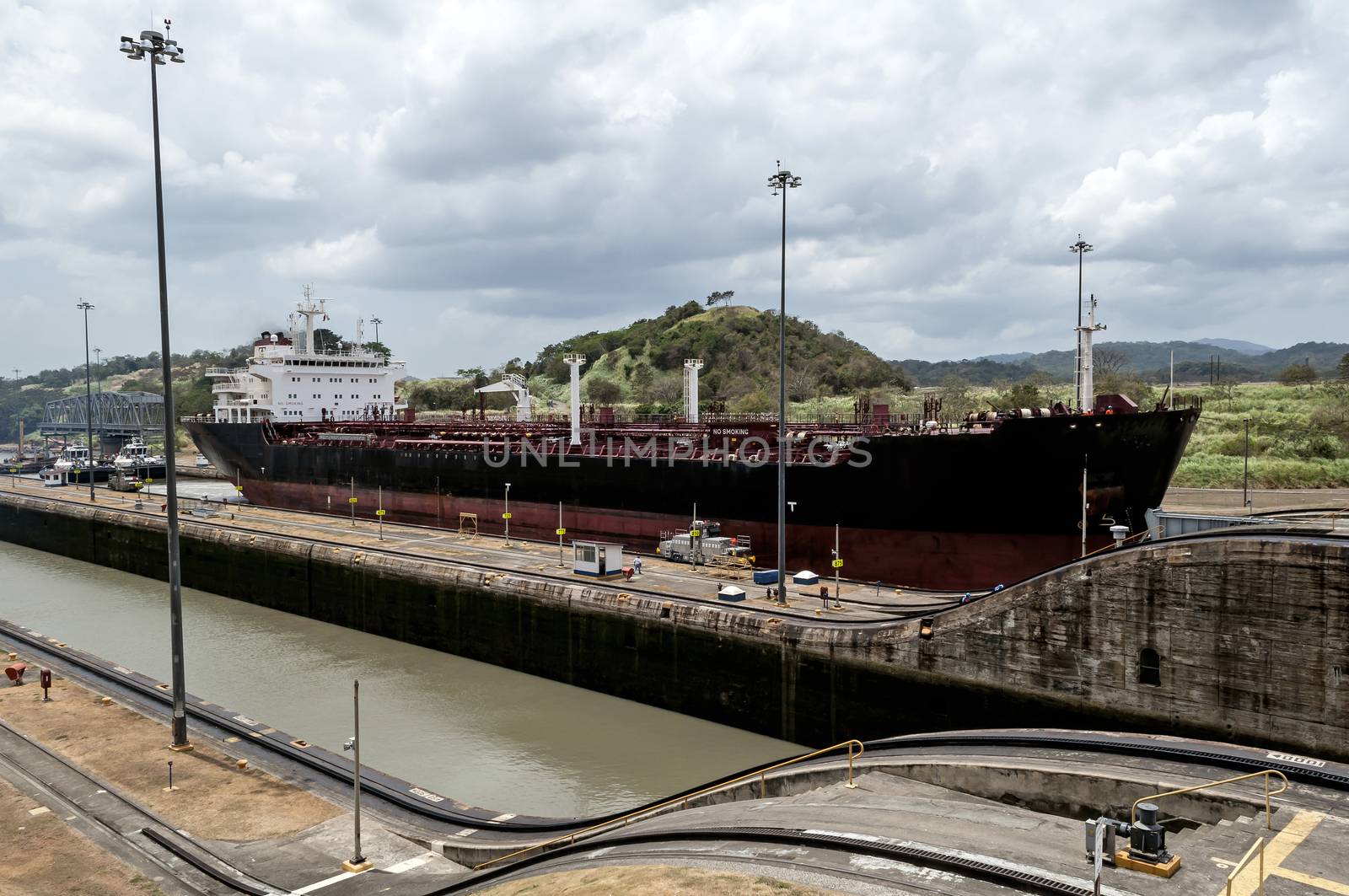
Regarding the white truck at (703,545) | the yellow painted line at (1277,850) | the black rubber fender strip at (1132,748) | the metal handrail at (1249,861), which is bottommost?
the black rubber fender strip at (1132,748)

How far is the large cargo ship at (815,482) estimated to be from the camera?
21109 millimetres

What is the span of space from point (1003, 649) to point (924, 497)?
7825mm

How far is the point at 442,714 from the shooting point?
→ 790 inches

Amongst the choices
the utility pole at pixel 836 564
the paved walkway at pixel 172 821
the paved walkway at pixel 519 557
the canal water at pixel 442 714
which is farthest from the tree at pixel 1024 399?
the paved walkway at pixel 172 821

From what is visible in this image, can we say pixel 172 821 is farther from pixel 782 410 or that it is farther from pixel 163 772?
pixel 782 410

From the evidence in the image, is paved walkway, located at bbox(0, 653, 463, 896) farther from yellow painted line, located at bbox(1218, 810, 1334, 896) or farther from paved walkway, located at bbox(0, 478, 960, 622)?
paved walkway, located at bbox(0, 478, 960, 622)

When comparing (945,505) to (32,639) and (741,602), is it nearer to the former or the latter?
(741,602)

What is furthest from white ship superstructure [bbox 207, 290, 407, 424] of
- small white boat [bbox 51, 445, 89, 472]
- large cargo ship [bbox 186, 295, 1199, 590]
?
small white boat [bbox 51, 445, 89, 472]

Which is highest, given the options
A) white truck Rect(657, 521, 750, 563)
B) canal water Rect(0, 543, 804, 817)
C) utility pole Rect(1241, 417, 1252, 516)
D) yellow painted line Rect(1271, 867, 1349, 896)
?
utility pole Rect(1241, 417, 1252, 516)

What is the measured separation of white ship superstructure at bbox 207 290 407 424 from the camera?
55.7 meters

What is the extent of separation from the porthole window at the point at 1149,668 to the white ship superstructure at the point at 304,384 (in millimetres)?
52398

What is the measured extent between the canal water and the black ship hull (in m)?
7.50

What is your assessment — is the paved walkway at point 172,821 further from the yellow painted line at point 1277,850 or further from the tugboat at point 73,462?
the tugboat at point 73,462

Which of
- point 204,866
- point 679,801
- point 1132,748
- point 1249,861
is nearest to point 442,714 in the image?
point 679,801
